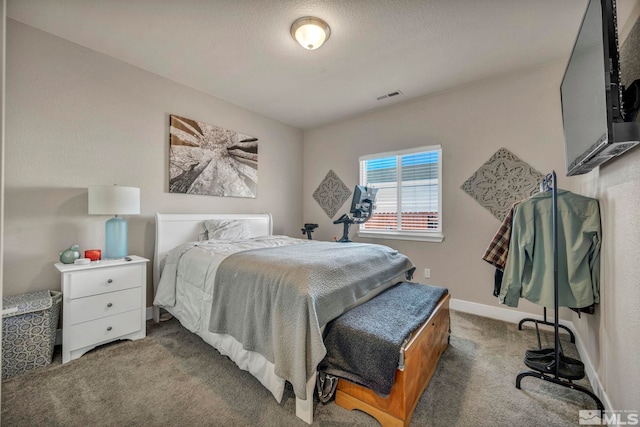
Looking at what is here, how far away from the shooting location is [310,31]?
2.17 m

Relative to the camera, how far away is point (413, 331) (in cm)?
160

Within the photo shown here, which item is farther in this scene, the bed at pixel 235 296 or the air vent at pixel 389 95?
the air vent at pixel 389 95

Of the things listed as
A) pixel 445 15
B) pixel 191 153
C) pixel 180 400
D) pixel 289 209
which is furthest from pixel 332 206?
pixel 180 400

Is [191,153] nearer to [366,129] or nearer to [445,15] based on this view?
[366,129]

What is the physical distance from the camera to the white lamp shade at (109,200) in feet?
7.46

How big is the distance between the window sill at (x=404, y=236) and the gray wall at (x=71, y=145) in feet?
8.15

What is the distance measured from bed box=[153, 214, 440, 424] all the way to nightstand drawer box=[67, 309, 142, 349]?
0.29m

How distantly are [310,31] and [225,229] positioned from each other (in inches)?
90.6

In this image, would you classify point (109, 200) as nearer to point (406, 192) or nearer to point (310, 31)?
point (310, 31)

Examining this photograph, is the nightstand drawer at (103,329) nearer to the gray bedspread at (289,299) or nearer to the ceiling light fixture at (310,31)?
the gray bedspread at (289,299)

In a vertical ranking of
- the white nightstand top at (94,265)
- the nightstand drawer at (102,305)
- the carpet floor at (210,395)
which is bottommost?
the carpet floor at (210,395)

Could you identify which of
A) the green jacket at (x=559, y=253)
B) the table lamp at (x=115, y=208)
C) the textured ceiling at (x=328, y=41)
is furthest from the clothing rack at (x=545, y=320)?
the table lamp at (x=115, y=208)

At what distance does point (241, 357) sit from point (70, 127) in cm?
260

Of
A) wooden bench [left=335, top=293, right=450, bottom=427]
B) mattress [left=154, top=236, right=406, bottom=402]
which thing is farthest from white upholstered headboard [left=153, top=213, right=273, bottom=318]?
wooden bench [left=335, top=293, right=450, bottom=427]
